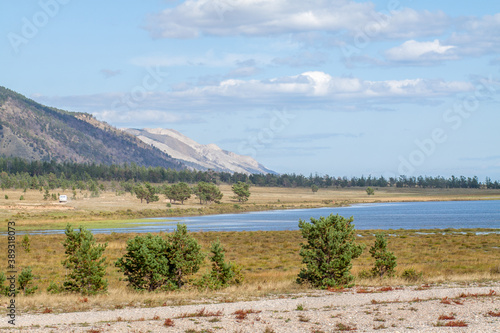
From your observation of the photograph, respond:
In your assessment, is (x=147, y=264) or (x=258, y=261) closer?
(x=147, y=264)

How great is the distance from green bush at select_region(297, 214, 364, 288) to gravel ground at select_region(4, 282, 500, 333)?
384 cm

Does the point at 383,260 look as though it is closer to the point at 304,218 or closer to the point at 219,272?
the point at 219,272

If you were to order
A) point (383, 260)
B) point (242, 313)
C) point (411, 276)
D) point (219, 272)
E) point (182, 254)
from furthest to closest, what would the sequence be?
point (383, 260)
point (411, 276)
point (219, 272)
point (182, 254)
point (242, 313)

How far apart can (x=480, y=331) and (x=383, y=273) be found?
1571cm

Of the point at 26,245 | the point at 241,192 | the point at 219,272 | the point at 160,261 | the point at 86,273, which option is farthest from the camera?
the point at 241,192

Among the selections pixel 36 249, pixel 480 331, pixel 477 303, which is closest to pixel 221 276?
pixel 477 303

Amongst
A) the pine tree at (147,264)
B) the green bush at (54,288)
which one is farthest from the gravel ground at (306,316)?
the green bush at (54,288)

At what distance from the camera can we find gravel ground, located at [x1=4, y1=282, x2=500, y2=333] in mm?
18141

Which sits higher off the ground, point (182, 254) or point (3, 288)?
point (182, 254)

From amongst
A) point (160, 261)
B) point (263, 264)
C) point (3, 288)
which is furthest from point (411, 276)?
point (3, 288)

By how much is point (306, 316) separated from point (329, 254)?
9.50 m

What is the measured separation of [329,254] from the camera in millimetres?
29219

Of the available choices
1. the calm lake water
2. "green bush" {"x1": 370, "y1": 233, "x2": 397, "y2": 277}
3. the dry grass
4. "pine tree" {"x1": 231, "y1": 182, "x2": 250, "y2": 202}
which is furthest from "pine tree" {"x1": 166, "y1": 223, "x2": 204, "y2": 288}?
"pine tree" {"x1": 231, "y1": 182, "x2": 250, "y2": 202}

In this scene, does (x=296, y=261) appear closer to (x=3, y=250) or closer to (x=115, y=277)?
(x=115, y=277)
